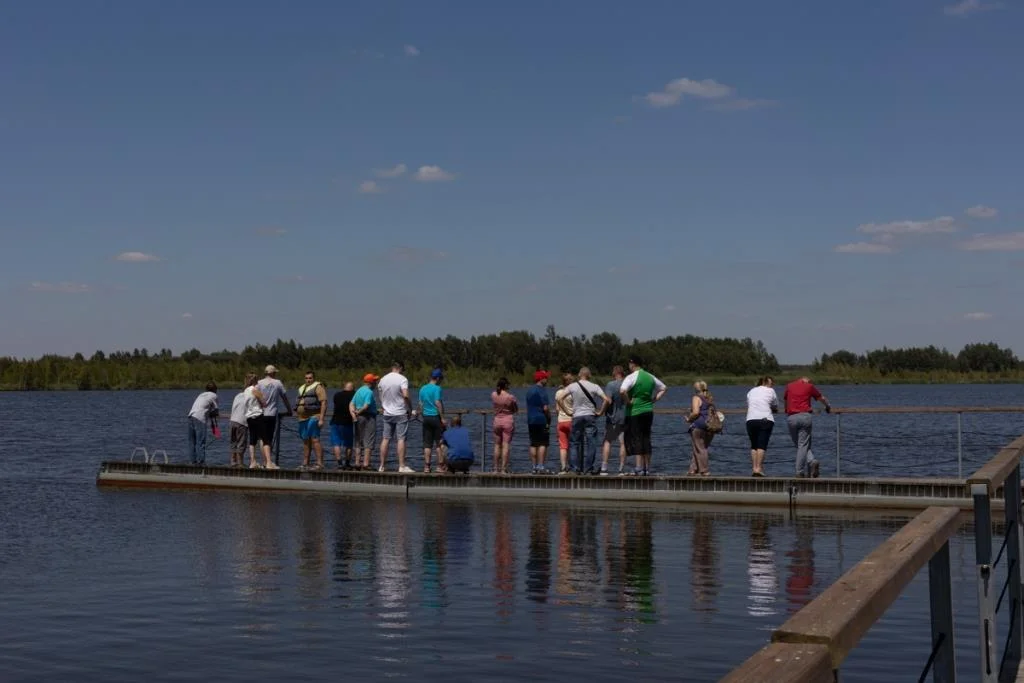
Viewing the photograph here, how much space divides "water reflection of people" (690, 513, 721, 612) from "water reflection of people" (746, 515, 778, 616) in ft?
1.16

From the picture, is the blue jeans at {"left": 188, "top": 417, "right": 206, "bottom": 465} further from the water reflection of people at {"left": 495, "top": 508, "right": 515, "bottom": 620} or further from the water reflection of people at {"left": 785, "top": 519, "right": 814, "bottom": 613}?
the water reflection of people at {"left": 785, "top": 519, "right": 814, "bottom": 613}

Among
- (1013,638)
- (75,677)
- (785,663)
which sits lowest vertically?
(75,677)

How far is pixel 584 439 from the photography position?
73.6 feet

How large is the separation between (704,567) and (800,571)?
1091 mm

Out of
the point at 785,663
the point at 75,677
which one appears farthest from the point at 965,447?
the point at 785,663

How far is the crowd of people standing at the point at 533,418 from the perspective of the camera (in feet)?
69.1

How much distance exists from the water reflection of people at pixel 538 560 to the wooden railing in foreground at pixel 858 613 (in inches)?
308

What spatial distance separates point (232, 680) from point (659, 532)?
9.36 m

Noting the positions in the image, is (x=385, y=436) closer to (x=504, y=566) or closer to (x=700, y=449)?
(x=700, y=449)

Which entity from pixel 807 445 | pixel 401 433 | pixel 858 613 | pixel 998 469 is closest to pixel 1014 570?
pixel 998 469

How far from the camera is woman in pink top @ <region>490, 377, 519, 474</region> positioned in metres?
22.8

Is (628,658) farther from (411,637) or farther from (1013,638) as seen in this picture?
(1013,638)

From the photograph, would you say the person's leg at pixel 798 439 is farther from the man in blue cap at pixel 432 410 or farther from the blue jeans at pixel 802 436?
the man in blue cap at pixel 432 410

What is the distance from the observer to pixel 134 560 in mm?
15203
